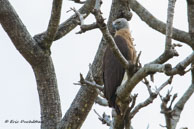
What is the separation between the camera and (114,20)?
676 centimetres

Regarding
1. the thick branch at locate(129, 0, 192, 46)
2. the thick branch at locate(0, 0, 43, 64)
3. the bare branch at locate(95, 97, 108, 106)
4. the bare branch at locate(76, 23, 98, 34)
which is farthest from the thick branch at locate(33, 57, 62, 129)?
the bare branch at locate(76, 23, 98, 34)

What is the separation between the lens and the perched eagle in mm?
Result: 5590

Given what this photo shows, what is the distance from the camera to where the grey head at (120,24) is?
6.97 m

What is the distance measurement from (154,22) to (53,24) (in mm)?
1575

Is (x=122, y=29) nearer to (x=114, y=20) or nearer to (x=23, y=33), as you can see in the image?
(x=114, y=20)

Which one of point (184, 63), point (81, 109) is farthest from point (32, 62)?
point (184, 63)

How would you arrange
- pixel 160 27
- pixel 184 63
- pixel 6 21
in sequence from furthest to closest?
pixel 160 27 < pixel 6 21 < pixel 184 63

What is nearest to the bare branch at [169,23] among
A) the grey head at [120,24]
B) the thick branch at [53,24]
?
the thick branch at [53,24]

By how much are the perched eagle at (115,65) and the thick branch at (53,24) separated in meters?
0.78

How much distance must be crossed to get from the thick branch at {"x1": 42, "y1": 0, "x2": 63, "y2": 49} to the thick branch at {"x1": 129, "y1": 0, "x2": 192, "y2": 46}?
4.26 feet

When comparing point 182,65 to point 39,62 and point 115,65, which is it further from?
point 39,62

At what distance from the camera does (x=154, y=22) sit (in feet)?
22.5

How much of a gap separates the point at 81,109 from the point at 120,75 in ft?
2.40

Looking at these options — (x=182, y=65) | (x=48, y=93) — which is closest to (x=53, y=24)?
(x=48, y=93)
